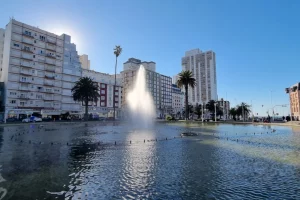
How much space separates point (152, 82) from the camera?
18338 cm

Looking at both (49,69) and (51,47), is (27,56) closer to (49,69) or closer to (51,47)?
(49,69)

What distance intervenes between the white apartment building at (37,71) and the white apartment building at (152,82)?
239 feet

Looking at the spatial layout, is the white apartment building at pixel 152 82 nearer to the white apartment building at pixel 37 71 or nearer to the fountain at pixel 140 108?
the white apartment building at pixel 37 71

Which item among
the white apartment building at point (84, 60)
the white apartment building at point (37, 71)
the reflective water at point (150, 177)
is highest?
Result: the white apartment building at point (84, 60)

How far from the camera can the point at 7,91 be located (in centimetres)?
8138

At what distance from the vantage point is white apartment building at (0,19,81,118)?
276 ft

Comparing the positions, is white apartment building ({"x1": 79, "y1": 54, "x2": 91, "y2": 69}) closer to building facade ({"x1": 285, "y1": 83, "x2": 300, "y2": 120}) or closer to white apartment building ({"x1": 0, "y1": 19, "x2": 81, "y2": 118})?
white apartment building ({"x1": 0, "y1": 19, "x2": 81, "y2": 118})

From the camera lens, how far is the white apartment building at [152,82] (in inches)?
7047

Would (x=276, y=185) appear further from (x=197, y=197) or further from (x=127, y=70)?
(x=127, y=70)

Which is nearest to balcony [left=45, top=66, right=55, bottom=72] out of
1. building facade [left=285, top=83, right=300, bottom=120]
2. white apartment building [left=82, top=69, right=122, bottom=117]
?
white apartment building [left=82, top=69, right=122, bottom=117]

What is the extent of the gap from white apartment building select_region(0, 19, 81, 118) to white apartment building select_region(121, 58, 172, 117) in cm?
7270

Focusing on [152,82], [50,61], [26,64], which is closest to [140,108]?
[50,61]

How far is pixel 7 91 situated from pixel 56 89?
21.3m

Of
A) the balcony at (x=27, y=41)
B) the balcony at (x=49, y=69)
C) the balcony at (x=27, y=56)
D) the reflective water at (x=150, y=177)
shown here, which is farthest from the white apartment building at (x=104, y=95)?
the reflective water at (x=150, y=177)
